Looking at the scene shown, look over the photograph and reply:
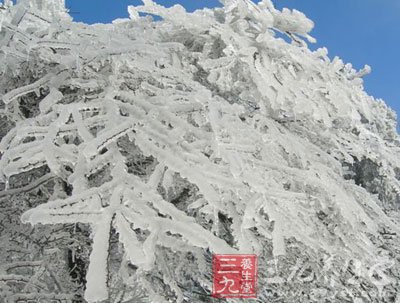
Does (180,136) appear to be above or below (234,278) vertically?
above

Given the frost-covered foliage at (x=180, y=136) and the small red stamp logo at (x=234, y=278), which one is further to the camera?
the small red stamp logo at (x=234, y=278)

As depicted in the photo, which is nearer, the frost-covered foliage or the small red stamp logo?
the frost-covered foliage

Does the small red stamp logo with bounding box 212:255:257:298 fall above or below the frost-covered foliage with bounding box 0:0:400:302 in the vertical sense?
below

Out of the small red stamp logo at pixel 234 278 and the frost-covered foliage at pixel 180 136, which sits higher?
the frost-covered foliage at pixel 180 136

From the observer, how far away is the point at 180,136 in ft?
7.99

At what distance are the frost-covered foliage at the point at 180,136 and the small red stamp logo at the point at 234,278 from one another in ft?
0.42

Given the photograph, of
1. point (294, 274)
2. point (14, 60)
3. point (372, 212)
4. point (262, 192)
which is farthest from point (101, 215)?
point (294, 274)

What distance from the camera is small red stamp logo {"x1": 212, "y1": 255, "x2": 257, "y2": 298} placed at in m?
3.27

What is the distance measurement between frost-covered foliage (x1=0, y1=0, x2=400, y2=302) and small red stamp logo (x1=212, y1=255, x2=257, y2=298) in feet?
0.42

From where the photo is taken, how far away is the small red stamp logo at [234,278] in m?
3.27

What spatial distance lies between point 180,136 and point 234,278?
1.57 meters

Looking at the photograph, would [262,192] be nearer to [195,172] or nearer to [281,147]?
[195,172]

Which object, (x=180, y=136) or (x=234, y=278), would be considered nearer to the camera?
(x=180, y=136)

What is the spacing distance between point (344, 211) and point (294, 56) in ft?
3.33
